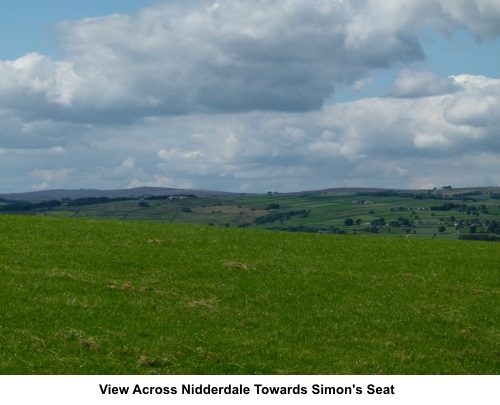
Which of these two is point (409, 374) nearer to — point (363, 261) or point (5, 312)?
point (5, 312)

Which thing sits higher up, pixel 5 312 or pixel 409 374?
pixel 5 312

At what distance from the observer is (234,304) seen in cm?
3108

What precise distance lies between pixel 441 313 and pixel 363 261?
31.5 ft

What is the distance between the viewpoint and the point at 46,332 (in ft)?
83.8

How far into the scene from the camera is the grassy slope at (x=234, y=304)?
24469 mm

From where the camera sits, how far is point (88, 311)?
2816 centimetres

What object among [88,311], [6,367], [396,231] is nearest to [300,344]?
[88,311]

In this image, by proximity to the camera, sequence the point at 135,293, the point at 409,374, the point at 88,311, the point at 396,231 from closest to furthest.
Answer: the point at 409,374
the point at 88,311
the point at 135,293
the point at 396,231

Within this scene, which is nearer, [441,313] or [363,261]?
[441,313]

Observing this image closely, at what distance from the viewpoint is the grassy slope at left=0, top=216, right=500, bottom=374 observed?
2447cm

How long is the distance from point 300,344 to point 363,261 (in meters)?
15.3

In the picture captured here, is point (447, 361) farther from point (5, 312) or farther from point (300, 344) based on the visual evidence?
point (5, 312)
